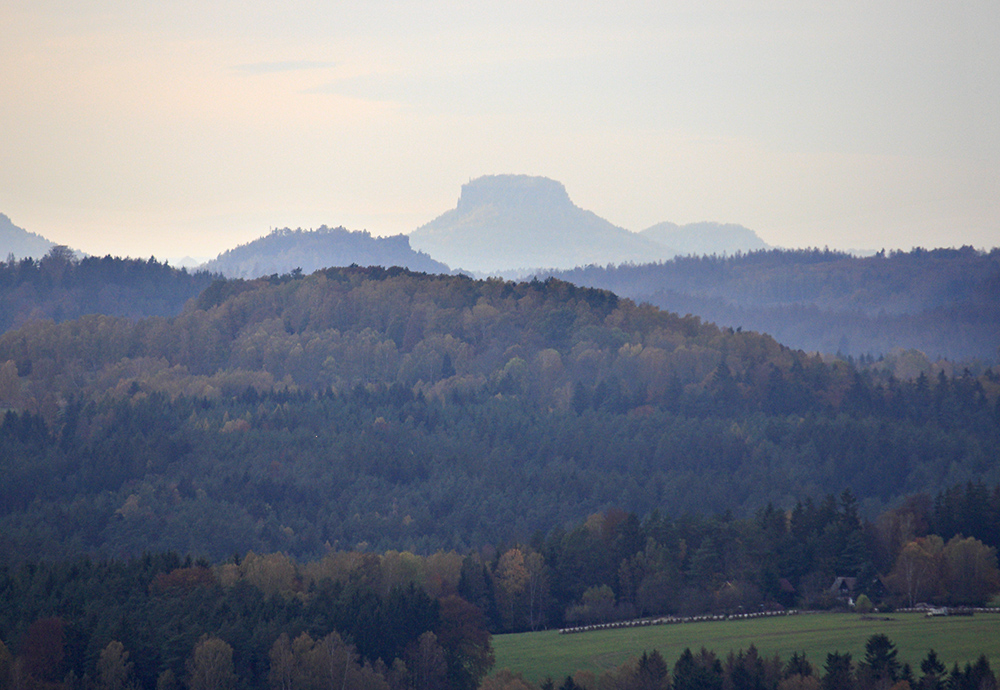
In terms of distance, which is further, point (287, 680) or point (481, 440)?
point (481, 440)

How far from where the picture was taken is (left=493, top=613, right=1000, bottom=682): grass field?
74000mm

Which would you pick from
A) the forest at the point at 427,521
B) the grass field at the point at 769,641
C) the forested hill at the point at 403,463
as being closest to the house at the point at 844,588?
the forest at the point at 427,521

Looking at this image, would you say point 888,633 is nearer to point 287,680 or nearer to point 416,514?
point 287,680

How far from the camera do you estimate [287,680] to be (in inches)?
2980

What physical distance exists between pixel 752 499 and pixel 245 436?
65.2 metres

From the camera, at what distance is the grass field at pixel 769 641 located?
2913 inches

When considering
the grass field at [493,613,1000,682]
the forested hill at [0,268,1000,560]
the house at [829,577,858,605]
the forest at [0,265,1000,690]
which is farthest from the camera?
the forested hill at [0,268,1000,560]

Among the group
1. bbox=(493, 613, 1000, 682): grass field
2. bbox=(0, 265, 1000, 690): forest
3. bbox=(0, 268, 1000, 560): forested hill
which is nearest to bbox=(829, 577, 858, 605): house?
bbox=(0, 265, 1000, 690): forest

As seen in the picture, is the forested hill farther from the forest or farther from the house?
the house

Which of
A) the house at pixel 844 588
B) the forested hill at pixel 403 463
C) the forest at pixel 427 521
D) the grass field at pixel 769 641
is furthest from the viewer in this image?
the forested hill at pixel 403 463

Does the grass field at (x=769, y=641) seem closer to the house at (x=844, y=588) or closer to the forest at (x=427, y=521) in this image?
the forest at (x=427, y=521)

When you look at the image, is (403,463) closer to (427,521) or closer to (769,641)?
(427,521)

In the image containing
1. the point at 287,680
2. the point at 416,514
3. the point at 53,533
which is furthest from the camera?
the point at 416,514

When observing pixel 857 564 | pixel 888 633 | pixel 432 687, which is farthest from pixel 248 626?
pixel 857 564
